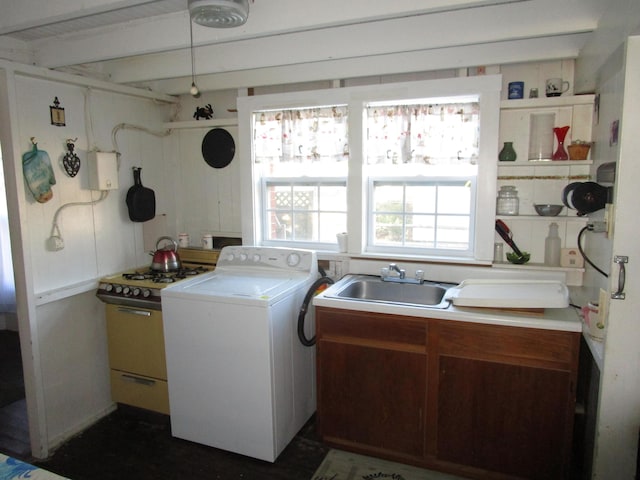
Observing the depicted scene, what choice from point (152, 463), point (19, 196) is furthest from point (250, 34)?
point (152, 463)

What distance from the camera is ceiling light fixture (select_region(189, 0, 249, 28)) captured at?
5.41ft

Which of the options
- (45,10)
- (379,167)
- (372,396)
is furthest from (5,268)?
(372,396)

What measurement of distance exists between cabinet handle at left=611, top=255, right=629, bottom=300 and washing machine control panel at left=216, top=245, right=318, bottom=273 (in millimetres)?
1650

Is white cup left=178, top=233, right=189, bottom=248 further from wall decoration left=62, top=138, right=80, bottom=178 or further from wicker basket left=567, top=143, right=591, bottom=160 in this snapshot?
wicker basket left=567, top=143, right=591, bottom=160

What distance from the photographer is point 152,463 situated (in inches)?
97.2

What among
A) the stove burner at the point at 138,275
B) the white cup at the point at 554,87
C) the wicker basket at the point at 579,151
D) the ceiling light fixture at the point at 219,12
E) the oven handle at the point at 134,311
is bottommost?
the oven handle at the point at 134,311

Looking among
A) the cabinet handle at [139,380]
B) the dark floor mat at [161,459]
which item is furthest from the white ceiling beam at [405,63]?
the dark floor mat at [161,459]

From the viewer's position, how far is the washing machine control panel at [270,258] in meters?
2.83

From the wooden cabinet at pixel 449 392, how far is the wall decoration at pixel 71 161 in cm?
177

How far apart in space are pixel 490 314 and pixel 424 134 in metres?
1.19

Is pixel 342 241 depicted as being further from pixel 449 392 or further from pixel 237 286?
pixel 449 392

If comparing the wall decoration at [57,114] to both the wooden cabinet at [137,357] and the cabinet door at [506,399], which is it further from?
the cabinet door at [506,399]

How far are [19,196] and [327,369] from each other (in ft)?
6.37

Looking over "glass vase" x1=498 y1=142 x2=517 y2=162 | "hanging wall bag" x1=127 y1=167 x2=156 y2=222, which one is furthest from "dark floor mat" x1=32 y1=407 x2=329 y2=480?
"glass vase" x1=498 y1=142 x2=517 y2=162
